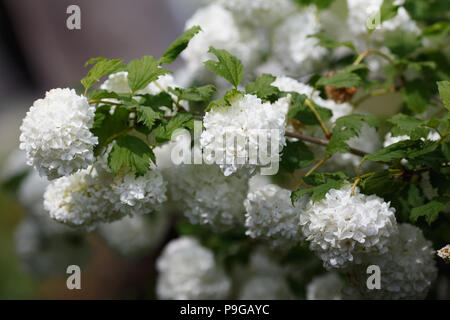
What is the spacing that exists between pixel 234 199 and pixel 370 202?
35 centimetres

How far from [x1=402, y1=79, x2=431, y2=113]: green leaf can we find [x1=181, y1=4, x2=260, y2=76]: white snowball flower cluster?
20.2 inches

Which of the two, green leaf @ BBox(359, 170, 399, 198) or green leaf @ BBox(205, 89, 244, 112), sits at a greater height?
green leaf @ BBox(205, 89, 244, 112)

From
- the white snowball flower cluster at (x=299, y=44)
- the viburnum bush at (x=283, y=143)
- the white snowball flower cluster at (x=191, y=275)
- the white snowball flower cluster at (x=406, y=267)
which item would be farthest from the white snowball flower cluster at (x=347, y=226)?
the white snowball flower cluster at (x=191, y=275)

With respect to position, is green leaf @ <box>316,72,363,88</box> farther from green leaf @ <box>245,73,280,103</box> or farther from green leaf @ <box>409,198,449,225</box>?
green leaf @ <box>409,198,449,225</box>

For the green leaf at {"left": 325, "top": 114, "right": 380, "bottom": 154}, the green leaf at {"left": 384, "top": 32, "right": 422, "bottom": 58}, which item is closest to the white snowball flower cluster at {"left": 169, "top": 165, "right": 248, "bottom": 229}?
the green leaf at {"left": 325, "top": 114, "right": 380, "bottom": 154}

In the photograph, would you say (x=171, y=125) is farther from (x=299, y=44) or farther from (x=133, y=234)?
(x=133, y=234)

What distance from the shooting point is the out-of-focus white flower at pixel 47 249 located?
1784 mm

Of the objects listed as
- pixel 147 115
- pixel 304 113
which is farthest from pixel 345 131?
pixel 147 115

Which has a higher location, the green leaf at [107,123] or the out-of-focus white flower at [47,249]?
the green leaf at [107,123]

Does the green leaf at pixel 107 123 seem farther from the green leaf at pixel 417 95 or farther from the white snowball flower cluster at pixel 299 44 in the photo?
the green leaf at pixel 417 95

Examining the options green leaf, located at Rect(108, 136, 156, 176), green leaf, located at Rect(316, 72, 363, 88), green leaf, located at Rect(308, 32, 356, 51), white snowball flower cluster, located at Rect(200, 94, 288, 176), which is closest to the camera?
white snowball flower cluster, located at Rect(200, 94, 288, 176)

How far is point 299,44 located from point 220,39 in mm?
259

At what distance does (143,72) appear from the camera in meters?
0.96

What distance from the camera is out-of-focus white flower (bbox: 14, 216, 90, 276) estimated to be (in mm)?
1784
